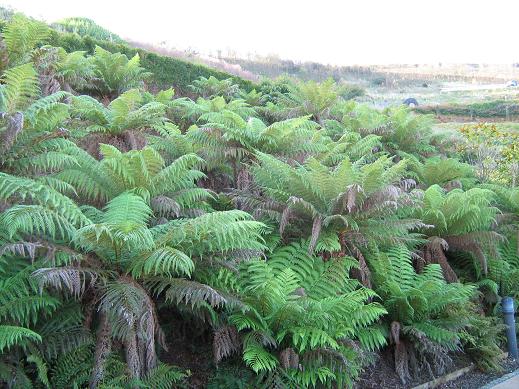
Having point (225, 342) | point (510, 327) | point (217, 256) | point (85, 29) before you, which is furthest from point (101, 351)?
point (85, 29)

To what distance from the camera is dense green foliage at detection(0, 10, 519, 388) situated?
3582 millimetres

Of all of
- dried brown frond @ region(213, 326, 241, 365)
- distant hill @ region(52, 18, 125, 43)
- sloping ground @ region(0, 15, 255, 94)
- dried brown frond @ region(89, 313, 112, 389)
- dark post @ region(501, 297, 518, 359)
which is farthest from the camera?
distant hill @ region(52, 18, 125, 43)

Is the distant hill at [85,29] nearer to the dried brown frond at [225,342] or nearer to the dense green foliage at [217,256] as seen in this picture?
the dense green foliage at [217,256]

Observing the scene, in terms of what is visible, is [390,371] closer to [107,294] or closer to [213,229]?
[213,229]

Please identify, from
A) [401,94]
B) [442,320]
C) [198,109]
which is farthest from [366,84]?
[442,320]

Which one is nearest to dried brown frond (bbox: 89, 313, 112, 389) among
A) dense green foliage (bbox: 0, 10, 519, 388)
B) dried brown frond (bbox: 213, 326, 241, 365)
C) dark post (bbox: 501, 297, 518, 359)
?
dense green foliage (bbox: 0, 10, 519, 388)

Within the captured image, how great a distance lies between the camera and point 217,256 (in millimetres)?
4227

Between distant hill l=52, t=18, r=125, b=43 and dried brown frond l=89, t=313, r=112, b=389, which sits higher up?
distant hill l=52, t=18, r=125, b=43

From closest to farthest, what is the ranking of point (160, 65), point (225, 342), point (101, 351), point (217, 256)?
point (101, 351) → point (225, 342) → point (217, 256) → point (160, 65)

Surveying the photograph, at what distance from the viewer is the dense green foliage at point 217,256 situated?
3.58m

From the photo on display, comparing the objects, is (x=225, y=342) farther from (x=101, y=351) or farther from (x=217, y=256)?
(x=101, y=351)

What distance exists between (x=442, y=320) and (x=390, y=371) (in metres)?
0.73

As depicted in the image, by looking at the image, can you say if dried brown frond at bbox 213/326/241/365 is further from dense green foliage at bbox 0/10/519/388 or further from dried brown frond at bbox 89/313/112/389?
dried brown frond at bbox 89/313/112/389

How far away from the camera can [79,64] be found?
8422 mm
